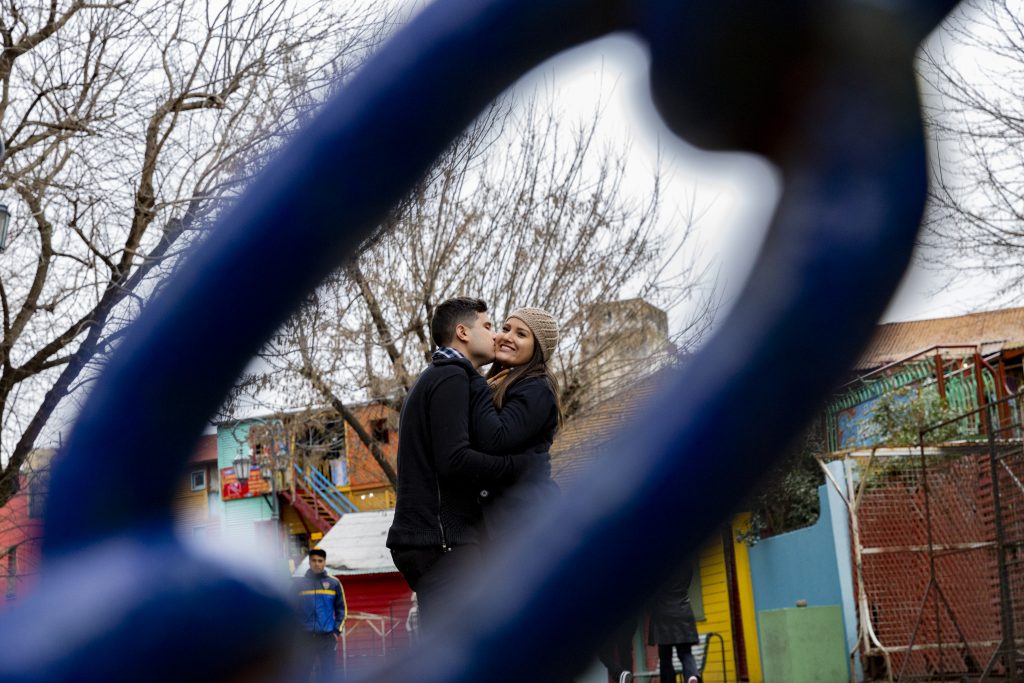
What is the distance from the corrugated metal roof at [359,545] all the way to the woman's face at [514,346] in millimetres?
16224

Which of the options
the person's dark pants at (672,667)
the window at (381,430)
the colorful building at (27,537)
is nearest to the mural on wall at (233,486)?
the colorful building at (27,537)

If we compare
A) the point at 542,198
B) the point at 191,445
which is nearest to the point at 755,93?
the point at 191,445

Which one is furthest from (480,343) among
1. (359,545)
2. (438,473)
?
(359,545)

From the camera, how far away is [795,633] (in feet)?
31.1

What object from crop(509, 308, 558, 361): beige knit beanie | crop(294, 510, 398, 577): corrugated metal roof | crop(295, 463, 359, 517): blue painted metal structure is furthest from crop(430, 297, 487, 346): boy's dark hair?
crop(295, 463, 359, 517): blue painted metal structure

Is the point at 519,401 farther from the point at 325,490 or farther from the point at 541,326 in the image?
the point at 325,490

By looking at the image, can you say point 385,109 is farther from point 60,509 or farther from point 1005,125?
point 1005,125

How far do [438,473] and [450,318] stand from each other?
1.29 ft

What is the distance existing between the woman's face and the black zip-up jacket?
144mm

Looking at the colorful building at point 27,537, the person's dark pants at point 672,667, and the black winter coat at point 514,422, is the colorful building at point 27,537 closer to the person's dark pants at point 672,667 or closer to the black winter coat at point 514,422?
the black winter coat at point 514,422

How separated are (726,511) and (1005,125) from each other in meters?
9.97

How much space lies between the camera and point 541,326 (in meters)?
2.41

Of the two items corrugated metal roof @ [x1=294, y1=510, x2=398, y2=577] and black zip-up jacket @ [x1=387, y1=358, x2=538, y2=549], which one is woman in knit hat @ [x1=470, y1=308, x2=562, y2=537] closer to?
black zip-up jacket @ [x1=387, y1=358, x2=538, y2=549]

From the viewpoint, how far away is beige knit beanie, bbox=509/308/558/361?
238 centimetres
